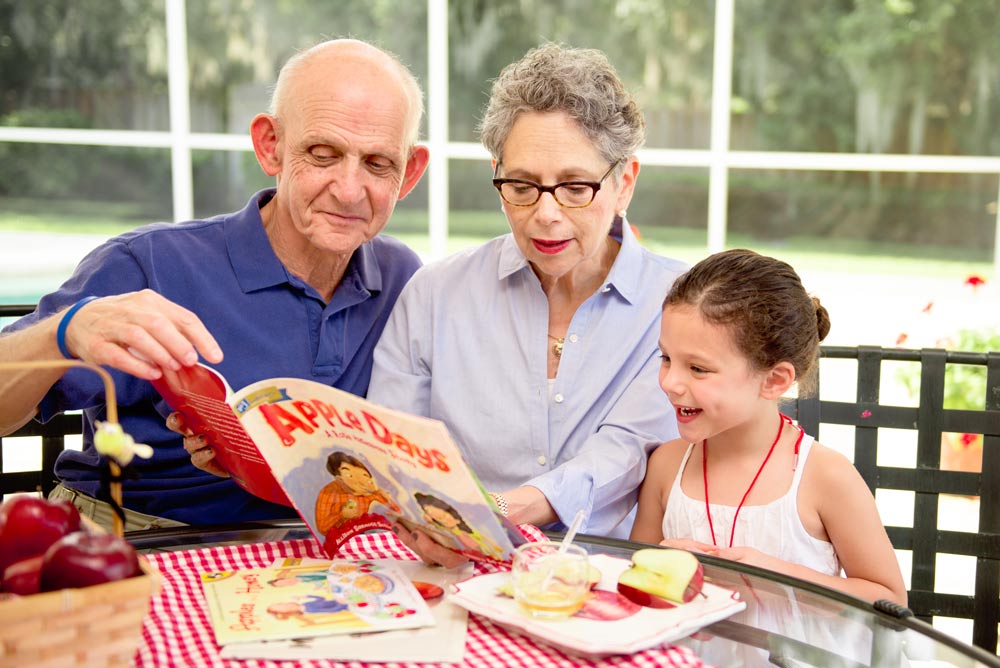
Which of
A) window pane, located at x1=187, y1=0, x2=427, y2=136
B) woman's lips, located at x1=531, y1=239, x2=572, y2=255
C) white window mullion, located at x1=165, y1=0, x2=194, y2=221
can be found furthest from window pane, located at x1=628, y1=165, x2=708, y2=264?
woman's lips, located at x1=531, y1=239, x2=572, y2=255

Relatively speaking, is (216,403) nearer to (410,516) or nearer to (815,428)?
(410,516)

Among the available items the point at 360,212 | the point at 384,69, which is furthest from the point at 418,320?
the point at 384,69

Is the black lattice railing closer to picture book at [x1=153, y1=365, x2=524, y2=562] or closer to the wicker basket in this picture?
picture book at [x1=153, y1=365, x2=524, y2=562]

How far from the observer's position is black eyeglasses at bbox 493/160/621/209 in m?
1.83

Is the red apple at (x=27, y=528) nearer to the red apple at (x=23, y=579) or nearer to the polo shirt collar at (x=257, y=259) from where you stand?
the red apple at (x=23, y=579)

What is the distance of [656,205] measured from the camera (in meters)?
6.58

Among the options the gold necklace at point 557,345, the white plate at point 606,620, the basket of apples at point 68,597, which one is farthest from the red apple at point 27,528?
the gold necklace at point 557,345

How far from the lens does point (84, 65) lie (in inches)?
254

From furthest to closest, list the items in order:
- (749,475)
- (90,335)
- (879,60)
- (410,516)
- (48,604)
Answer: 1. (879,60)
2. (749,475)
3. (90,335)
4. (410,516)
5. (48,604)

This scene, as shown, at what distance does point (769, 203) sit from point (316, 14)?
3.03 m

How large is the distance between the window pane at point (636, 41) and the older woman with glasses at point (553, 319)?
4398 millimetres

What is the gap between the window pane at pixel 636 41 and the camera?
20.4 ft

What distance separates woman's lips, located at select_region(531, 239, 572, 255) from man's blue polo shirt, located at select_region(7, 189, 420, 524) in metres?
0.41

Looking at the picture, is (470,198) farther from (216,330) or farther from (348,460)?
(348,460)
